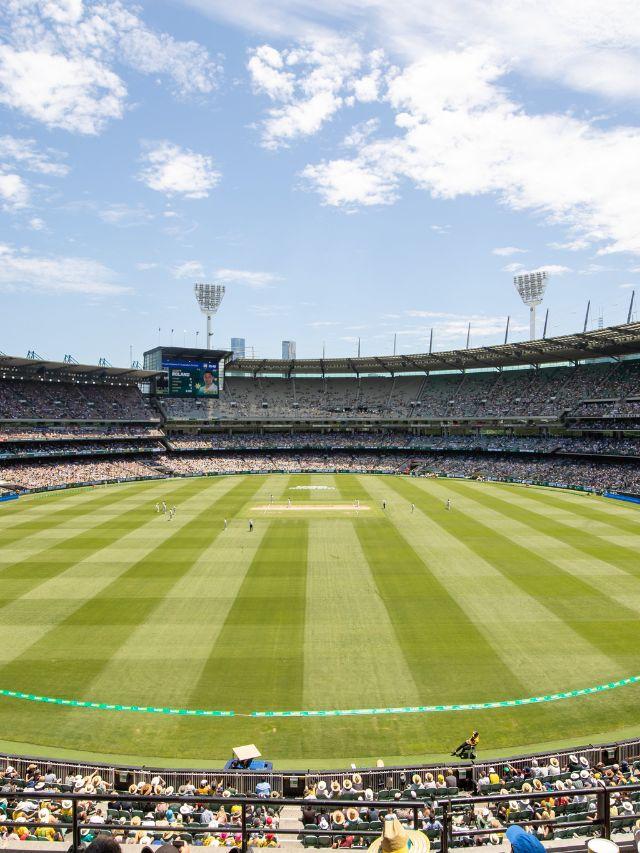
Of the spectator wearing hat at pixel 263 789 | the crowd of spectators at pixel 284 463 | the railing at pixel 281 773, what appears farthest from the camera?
the crowd of spectators at pixel 284 463

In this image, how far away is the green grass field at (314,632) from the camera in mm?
16078

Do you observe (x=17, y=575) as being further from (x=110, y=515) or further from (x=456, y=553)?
(x=456, y=553)

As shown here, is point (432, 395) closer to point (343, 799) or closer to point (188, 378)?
point (188, 378)

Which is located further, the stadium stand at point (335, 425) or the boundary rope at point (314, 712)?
the stadium stand at point (335, 425)

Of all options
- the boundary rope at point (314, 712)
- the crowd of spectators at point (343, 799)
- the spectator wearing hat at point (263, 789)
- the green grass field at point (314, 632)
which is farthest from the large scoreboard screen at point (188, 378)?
the spectator wearing hat at point (263, 789)

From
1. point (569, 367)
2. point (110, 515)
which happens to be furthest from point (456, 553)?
point (569, 367)

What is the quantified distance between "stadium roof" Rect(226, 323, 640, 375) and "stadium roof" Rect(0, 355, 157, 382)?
15.0 metres

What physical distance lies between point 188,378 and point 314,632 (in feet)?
214

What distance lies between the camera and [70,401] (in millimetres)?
78438

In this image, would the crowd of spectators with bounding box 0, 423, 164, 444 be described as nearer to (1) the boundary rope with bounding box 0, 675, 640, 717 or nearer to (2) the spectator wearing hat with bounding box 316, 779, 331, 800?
(1) the boundary rope with bounding box 0, 675, 640, 717

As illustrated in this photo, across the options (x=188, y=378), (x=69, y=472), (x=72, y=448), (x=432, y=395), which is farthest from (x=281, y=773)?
(x=432, y=395)

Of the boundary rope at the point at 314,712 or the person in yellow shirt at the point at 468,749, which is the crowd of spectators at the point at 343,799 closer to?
the person in yellow shirt at the point at 468,749

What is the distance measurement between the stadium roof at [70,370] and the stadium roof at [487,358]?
49.2 ft

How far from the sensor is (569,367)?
259ft
